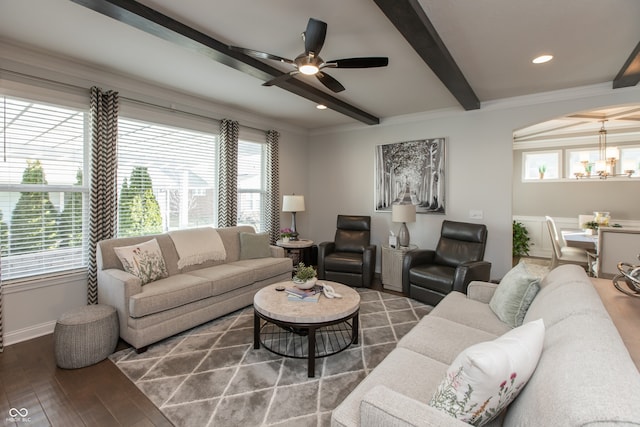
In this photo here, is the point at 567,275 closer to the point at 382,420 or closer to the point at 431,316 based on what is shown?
the point at 431,316

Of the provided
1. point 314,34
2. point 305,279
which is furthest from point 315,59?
point 305,279

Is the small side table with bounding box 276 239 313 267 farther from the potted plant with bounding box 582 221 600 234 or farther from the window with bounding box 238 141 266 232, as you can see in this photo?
the potted plant with bounding box 582 221 600 234

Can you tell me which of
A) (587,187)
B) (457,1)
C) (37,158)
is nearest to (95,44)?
(37,158)

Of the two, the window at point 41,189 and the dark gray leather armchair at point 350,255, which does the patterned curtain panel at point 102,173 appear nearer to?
the window at point 41,189

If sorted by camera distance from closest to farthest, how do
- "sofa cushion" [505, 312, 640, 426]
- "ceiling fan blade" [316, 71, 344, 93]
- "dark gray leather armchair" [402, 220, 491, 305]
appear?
"sofa cushion" [505, 312, 640, 426], "ceiling fan blade" [316, 71, 344, 93], "dark gray leather armchair" [402, 220, 491, 305]

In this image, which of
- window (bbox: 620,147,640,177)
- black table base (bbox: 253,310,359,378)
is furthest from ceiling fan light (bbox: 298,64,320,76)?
window (bbox: 620,147,640,177)

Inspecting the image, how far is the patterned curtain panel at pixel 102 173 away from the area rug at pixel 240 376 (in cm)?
122

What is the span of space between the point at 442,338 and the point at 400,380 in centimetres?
57

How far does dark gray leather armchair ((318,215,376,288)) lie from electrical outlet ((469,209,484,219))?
1.48 meters

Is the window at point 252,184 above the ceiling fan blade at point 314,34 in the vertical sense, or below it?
below

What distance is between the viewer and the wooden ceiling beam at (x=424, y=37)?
6.42 ft

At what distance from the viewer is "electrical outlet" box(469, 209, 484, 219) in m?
4.38

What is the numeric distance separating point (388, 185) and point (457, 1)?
10.6ft

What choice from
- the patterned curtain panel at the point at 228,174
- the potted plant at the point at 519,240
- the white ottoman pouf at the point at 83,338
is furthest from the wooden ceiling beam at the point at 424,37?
the potted plant at the point at 519,240
